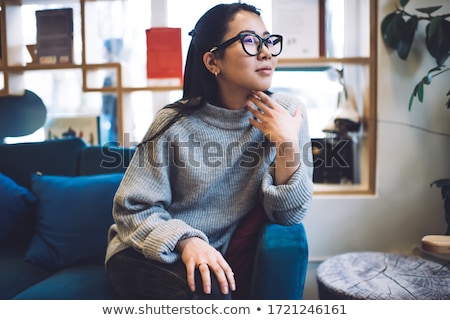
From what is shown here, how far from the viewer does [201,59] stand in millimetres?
1011

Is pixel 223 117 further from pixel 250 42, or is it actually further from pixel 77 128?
pixel 77 128

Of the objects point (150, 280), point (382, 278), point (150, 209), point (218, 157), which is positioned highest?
point (218, 157)

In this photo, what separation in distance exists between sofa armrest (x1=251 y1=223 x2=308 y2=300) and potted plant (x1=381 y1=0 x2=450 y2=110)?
0.76 m

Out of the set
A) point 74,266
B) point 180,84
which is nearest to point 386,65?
point 180,84

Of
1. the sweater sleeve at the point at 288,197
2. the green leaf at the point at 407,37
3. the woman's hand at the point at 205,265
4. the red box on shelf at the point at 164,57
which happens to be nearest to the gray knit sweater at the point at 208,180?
the sweater sleeve at the point at 288,197

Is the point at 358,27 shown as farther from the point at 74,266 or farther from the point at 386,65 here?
the point at 74,266

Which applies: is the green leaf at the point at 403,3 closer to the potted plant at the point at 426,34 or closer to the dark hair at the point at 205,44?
the potted plant at the point at 426,34

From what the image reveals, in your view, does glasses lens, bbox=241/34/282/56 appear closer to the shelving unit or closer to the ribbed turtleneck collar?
the ribbed turtleneck collar

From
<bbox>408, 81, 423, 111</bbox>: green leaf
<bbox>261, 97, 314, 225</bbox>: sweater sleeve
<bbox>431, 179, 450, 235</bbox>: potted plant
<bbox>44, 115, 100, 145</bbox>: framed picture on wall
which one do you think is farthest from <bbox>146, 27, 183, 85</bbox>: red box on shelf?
<bbox>431, 179, 450, 235</bbox>: potted plant

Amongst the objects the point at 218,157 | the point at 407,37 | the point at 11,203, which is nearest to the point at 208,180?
the point at 218,157

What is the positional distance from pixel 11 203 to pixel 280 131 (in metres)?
0.86

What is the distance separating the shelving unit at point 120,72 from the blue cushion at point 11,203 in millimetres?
292

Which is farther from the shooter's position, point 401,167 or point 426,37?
point 401,167

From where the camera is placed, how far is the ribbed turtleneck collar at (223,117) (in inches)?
39.5
